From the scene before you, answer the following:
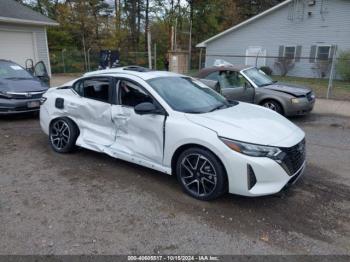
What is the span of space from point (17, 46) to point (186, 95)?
13.0 m

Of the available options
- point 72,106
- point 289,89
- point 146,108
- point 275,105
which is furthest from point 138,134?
point 289,89

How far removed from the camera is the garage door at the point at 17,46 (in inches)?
552

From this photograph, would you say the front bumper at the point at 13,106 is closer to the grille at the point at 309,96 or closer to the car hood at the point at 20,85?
the car hood at the point at 20,85

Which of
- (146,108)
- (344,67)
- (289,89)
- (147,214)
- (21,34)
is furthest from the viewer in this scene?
(344,67)

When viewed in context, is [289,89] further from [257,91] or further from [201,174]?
[201,174]

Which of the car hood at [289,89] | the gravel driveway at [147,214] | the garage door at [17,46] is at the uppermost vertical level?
the garage door at [17,46]

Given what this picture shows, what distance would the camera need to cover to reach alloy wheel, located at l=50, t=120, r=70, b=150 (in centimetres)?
533

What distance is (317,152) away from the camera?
586 cm

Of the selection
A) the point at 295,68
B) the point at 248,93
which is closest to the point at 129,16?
the point at 295,68

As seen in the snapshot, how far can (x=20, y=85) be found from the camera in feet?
26.6

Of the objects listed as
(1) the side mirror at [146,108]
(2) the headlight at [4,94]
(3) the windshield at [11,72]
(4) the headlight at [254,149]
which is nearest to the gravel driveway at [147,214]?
(4) the headlight at [254,149]

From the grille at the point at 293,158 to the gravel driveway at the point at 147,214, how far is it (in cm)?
46

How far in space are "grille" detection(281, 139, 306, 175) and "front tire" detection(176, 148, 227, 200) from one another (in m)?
0.71

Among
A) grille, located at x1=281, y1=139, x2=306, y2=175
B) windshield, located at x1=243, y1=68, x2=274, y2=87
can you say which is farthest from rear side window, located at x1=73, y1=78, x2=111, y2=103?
windshield, located at x1=243, y1=68, x2=274, y2=87
